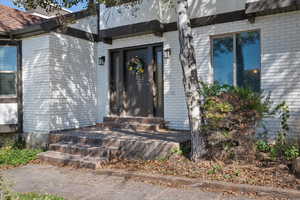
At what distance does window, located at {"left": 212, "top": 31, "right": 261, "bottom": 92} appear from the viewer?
21.7 feet

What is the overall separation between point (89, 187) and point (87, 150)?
68.9 inches

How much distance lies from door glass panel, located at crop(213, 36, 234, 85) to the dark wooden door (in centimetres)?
216

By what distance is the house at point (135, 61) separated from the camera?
618cm

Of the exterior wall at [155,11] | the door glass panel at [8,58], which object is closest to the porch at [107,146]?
the door glass panel at [8,58]

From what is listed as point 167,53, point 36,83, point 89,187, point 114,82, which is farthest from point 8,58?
point 89,187

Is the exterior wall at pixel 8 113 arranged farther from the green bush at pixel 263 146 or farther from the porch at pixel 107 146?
the green bush at pixel 263 146

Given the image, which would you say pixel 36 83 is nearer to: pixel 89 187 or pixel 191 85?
pixel 89 187

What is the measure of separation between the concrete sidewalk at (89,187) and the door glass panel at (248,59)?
3.65 metres

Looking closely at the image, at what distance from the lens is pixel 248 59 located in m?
6.71

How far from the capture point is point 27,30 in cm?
756

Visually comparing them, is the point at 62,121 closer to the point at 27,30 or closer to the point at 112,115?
the point at 112,115

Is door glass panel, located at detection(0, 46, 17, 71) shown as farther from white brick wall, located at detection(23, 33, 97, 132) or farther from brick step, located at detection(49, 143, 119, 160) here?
brick step, located at detection(49, 143, 119, 160)

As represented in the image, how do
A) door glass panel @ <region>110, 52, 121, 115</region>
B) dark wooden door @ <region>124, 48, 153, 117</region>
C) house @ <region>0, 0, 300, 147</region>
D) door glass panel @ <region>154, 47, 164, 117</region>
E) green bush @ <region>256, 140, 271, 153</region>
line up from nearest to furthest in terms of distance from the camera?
green bush @ <region>256, 140, 271, 153</region> < house @ <region>0, 0, 300, 147</region> < door glass panel @ <region>154, 47, 164, 117</region> < dark wooden door @ <region>124, 48, 153, 117</region> < door glass panel @ <region>110, 52, 121, 115</region>

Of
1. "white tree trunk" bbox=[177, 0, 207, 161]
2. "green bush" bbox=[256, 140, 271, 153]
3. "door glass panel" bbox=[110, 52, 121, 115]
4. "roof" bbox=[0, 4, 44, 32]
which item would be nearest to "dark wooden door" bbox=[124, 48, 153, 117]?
"door glass panel" bbox=[110, 52, 121, 115]
